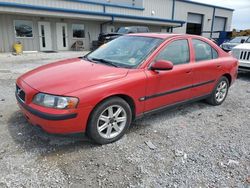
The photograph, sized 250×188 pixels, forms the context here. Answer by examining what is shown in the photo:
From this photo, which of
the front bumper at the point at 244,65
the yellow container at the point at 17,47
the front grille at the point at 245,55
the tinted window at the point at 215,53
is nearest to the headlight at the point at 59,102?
the tinted window at the point at 215,53

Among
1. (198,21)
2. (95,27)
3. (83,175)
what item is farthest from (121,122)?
(198,21)

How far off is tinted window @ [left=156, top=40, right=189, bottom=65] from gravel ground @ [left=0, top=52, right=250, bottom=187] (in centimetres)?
110

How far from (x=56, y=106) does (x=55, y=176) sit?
803 millimetres

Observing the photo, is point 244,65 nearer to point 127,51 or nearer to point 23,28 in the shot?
point 127,51

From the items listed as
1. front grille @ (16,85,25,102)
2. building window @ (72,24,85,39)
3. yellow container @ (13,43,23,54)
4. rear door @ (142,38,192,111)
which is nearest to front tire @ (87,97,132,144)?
rear door @ (142,38,192,111)

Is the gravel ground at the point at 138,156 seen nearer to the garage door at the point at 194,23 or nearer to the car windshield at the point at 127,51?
the car windshield at the point at 127,51

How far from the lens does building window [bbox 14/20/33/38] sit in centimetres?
1516

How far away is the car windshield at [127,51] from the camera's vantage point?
11.2 ft

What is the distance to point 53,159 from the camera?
8.91 ft

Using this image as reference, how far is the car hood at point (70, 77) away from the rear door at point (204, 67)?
1.66 m

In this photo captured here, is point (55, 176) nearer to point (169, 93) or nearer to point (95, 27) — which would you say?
point (169, 93)

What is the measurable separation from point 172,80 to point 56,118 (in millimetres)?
2004

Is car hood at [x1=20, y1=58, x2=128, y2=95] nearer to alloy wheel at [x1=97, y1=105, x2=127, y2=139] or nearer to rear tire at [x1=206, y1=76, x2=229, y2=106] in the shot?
alloy wheel at [x1=97, y1=105, x2=127, y2=139]

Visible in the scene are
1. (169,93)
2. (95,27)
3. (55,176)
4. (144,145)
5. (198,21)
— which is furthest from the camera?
(198,21)
